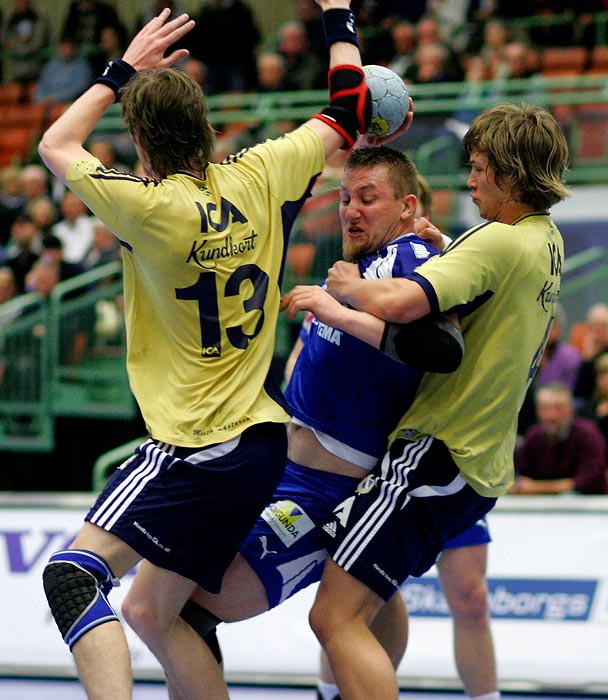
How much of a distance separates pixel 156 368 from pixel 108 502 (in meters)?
0.45

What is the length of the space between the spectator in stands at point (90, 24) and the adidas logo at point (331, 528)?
10414 millimetres

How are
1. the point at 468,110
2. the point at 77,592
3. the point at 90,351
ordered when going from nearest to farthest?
the point at 77,592 → the point at 90,351 → the point at 468,110

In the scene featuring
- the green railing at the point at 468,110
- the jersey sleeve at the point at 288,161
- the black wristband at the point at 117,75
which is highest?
the black wristband at the point at 117,75

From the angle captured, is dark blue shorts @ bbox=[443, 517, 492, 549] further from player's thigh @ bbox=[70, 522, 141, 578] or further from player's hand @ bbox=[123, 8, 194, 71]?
player's hand @ bbox=[123, 8, 194, 71]

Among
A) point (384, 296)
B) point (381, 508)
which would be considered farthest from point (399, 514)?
point (384, 296)

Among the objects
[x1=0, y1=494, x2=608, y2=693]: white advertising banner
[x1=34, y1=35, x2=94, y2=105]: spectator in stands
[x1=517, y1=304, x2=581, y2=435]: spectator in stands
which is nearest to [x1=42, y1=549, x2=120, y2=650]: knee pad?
[x1=0, y1=494, x2=608, y2=693]: white advertising banner

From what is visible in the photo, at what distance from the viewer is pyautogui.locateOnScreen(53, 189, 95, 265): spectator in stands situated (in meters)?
9.79

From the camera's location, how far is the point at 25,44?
14.0 m

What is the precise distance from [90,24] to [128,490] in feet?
36.2

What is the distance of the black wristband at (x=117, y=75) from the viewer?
3688mm

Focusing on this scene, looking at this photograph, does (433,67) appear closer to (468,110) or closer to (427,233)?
(468,110)

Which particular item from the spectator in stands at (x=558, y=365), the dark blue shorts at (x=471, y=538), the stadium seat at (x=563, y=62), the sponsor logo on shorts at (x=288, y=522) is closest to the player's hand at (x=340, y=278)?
the sponsor logo on shorts at (x=288, y=522)

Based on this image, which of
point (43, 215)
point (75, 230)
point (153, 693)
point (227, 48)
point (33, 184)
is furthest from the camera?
point (227, 48)

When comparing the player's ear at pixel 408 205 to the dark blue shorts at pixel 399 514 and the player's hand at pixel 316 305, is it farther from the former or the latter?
the dark blue shorts at pixel 399 514
